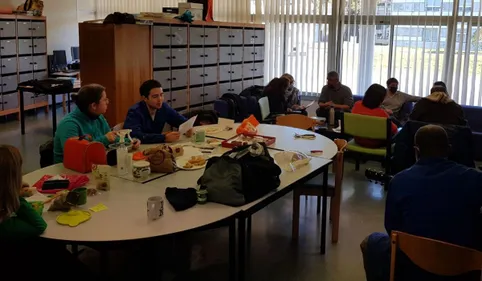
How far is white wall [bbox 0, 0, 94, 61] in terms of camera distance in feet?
34.8

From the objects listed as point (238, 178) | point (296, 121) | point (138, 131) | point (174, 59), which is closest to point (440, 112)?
point (296, 121)

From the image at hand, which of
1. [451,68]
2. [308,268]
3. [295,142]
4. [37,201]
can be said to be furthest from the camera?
[451,68]

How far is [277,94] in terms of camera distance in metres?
7.45

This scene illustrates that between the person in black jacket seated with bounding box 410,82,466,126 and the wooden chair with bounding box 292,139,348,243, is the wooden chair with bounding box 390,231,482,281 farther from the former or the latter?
the person in black jacket seated with bounding box 410,82,466,126

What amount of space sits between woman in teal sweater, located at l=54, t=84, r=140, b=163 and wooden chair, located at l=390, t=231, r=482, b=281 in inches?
82.6

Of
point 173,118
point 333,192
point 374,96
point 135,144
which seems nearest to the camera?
point 135,144

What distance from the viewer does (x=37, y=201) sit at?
2.56 metres

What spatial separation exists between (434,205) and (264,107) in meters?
4.83

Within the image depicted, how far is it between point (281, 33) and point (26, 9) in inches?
181

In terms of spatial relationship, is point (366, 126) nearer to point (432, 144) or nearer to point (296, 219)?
point (296, 219)

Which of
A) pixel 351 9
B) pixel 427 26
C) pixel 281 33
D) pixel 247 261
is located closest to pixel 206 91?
pixel 281 33

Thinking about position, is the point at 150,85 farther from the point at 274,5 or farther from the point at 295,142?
the point at 274,5

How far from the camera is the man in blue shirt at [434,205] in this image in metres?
2.34

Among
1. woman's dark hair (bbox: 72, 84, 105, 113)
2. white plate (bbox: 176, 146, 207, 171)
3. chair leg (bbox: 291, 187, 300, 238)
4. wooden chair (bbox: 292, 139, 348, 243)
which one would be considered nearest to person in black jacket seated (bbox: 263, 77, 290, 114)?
wooden chair (bbox: 292, 139, 348, 243)
